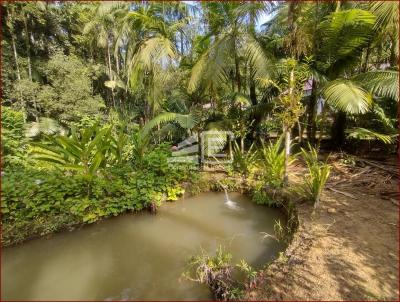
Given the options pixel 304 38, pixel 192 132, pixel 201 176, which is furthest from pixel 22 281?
pixel 304 38

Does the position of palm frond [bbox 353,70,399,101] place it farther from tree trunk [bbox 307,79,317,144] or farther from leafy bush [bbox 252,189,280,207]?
Answer: leafy bush [bbox 252,189,280,207]

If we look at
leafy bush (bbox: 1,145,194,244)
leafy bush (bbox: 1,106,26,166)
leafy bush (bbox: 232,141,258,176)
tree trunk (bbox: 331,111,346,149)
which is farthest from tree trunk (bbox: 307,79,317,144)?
leafy bush (bbox: 1,106,26,166)

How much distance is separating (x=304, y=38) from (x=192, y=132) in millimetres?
3370

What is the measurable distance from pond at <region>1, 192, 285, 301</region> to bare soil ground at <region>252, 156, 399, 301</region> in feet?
1.61

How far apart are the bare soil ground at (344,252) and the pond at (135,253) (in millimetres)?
491

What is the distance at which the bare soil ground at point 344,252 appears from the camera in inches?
87.6

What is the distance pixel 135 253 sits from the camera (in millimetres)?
3193

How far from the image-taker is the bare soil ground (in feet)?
7.30

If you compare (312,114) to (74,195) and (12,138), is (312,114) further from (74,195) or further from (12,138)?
(12,138)

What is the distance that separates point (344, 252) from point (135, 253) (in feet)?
7.63

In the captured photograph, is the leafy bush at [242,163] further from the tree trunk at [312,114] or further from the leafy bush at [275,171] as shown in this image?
the tree trunk at [312,114]

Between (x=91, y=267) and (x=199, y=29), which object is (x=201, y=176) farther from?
(x=199, y=29)

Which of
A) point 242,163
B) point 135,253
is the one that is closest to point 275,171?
point 242,163

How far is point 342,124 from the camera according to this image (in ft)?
21.0
